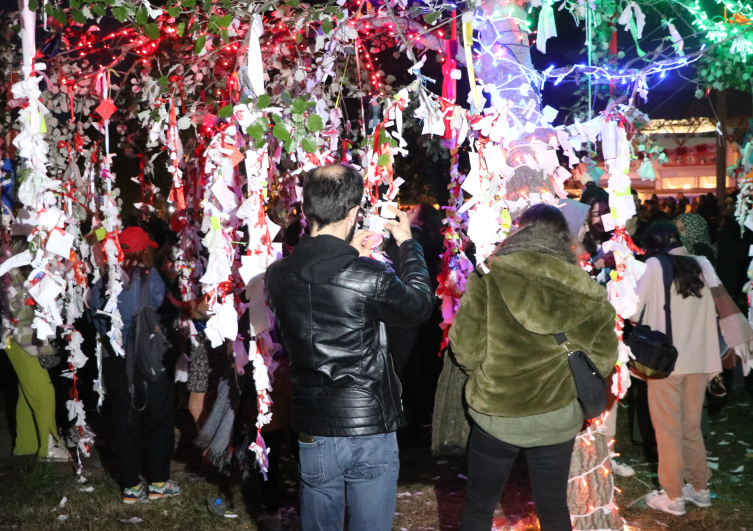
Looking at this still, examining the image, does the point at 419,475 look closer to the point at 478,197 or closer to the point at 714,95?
the point at 478,197

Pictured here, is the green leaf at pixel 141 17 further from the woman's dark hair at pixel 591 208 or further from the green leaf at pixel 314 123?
the woman's dark hair at pixel 591 208

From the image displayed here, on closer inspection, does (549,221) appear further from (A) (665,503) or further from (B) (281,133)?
(A) (665,503)

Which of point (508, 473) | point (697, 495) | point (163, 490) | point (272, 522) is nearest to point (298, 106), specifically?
point (508, 473)

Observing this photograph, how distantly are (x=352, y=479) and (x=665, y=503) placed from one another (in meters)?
2.64

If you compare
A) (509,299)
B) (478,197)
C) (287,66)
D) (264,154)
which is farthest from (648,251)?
(287,66)

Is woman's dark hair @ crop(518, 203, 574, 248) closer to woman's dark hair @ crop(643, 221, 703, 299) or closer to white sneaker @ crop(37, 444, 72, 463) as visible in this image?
woman's dark hair @ crop(643, 221, 703, 299)

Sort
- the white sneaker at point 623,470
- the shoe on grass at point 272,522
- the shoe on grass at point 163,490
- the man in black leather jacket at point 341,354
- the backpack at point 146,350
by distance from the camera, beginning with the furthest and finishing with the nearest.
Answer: the white sneaker at point 623,470
the shoe on grass at point 163,490
the backpack at point 146,350
the shoe on grass at point 272,522
the man in black leather jacket at point 341,354

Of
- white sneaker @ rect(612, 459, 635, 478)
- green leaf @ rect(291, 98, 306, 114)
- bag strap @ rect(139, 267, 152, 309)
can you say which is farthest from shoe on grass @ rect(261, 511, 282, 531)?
green leaf @ rect(291, 98, 306, 114)

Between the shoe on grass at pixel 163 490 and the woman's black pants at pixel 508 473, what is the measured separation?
263 cm

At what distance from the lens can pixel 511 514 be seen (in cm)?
427

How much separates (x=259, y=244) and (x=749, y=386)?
20.2 ft

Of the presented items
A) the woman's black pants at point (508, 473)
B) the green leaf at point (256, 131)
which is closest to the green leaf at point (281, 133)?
the green leaf at point (256, 131)

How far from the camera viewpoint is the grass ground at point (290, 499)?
4234mm

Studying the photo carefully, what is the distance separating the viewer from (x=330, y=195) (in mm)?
2500
